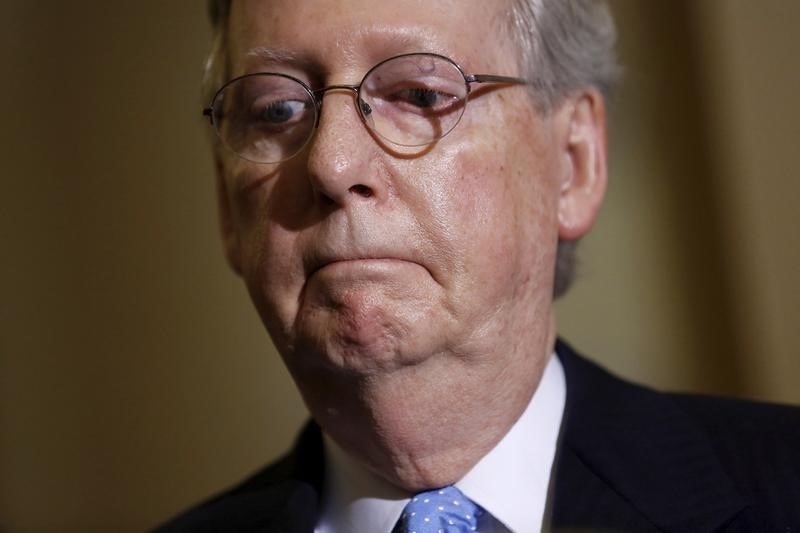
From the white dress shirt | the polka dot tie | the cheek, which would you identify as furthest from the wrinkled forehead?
the polka dot tie

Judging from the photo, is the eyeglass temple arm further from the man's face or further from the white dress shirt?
the white dress shirt

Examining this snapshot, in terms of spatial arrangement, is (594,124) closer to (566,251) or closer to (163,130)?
(566,251)

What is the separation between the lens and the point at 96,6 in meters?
3.41

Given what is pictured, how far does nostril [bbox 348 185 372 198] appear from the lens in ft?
4.61

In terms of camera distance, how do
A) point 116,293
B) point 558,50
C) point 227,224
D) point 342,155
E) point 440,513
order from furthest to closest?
1. point 116,293
2. point 227,224
3. point 558,50
4. point 440,513
5. point 342,155

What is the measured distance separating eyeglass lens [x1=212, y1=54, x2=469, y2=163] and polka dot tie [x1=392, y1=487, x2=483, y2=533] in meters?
0.57

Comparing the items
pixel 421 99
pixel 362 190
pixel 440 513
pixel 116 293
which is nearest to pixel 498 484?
pixel 440 513

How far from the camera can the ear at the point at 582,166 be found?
1.70m

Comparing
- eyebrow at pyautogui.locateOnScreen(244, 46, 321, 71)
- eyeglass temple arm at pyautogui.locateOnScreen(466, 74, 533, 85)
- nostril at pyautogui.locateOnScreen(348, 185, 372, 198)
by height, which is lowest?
nostril at pyautogui.locateOnScreen(348, 185, 372, 198)

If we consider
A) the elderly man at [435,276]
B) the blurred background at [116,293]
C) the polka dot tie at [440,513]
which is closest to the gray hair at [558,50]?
the elderly man at [435,276]

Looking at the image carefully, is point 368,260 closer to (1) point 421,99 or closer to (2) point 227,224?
(1) point 421,99

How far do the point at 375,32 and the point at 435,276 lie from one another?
0.39 metres

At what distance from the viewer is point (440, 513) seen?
1.51 meters

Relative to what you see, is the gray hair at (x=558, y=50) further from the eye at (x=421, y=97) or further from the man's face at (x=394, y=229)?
the eye at (x=421, y=97)
